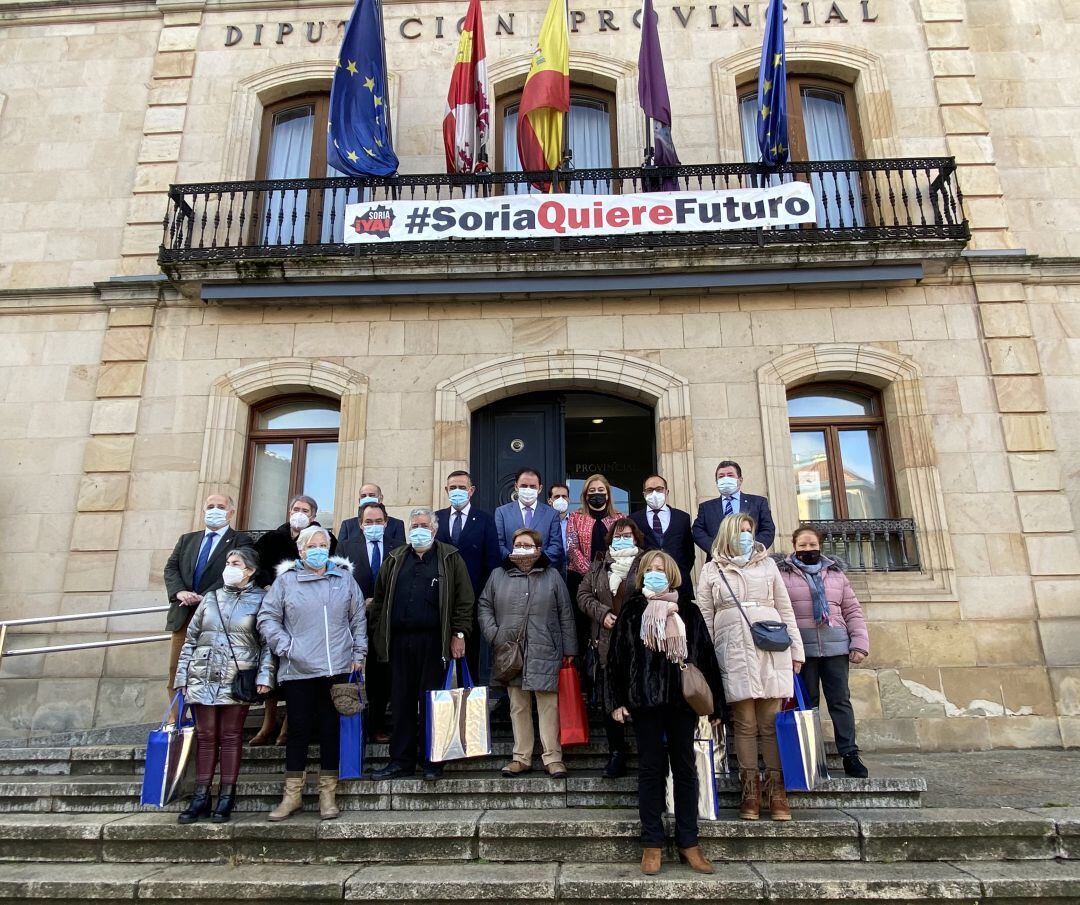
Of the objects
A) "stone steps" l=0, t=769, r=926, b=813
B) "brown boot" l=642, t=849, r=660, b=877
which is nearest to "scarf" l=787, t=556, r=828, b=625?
"stone steps" l=0, t=769, r=926, b=813

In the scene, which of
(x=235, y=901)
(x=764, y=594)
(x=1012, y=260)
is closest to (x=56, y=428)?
(x=235, y=901)

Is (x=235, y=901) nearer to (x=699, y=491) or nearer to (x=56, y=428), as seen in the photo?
(x=699, y=491)

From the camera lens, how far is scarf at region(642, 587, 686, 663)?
4289 mm

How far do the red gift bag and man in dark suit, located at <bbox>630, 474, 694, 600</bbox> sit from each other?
132cm

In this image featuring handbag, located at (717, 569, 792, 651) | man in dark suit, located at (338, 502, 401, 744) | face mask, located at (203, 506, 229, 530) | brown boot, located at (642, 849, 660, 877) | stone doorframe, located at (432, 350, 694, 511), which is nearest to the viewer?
brown boot, located at (642, 849, 660, 877)

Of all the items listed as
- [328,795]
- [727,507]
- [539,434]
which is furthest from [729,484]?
[328,795]

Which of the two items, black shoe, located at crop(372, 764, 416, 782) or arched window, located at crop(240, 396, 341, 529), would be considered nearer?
black shoe, located at crop(372, 764, 416, 782)

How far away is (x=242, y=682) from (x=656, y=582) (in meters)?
2.82

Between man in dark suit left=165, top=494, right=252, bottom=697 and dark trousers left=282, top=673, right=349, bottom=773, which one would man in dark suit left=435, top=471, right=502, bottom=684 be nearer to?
dark trousers left=282, top=673, right=349, bottom=773

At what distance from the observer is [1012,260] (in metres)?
8.73

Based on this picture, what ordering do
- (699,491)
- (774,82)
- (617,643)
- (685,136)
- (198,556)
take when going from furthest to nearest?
(685,136) < (774,82) < (699,491) < (198,556) < (617,643)

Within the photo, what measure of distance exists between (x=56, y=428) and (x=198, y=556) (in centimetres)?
411

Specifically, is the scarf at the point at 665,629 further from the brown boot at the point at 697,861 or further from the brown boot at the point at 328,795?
the brown boot at the point at 328,795

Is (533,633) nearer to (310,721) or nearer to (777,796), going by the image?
(310,721)
